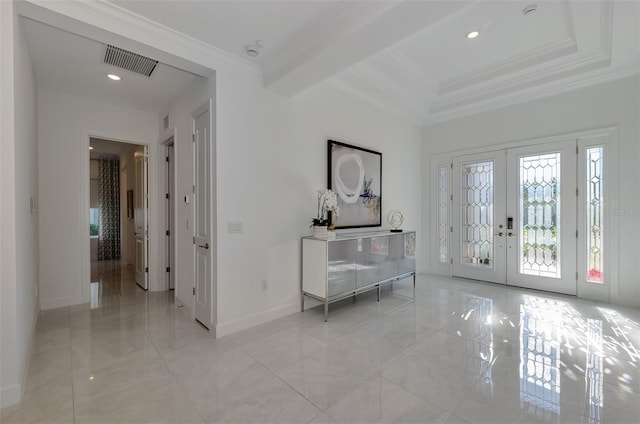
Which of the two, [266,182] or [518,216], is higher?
[266,182]

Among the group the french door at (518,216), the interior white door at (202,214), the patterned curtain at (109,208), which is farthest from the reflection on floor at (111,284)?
the french door at (518,216)

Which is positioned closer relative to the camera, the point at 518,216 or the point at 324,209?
the point at 324,209

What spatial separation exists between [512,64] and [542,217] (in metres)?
2.45

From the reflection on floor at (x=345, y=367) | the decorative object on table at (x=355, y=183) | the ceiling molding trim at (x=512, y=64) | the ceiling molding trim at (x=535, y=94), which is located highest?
the ceiling molding trim at (x=512, y=64)

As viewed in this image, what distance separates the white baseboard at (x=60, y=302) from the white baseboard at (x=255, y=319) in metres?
2.59

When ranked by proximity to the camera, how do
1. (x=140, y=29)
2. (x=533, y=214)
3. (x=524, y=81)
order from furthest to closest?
(x=533, y=214) → (x=524, y=81) → (x=140, y=29)

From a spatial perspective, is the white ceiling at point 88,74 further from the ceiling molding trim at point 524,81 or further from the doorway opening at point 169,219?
the ceiling molding trim at point 524,81

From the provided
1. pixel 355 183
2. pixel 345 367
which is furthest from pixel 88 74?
pixel 345 367

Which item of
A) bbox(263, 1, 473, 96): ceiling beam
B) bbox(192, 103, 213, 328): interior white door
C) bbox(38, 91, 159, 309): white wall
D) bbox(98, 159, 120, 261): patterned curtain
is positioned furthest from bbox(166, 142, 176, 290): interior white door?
bbox(98, 159, 120, 261): patterned curtain

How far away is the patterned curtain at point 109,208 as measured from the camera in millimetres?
7992

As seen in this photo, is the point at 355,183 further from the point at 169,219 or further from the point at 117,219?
the point at 117,219

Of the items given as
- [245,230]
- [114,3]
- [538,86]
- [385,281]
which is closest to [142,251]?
[245,230]

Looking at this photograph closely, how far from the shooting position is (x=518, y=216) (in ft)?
16.1

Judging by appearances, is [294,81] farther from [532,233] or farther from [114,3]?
[532,233]
